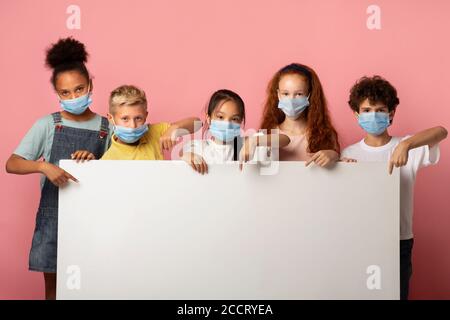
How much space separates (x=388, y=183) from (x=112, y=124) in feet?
3.13

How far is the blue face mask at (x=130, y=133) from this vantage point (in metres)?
2.00

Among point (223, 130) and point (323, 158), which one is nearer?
point (323, 158)

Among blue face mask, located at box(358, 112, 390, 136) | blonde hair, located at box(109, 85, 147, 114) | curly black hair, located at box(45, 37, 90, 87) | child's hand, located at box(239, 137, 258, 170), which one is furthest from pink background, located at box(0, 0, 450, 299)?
child's hand, located at box(239, 137, 258, 170)

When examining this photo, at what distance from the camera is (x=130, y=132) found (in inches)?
78.7

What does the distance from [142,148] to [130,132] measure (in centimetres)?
10

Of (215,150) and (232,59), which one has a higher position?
(232,59)

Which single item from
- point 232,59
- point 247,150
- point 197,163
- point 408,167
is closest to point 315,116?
point 408,167

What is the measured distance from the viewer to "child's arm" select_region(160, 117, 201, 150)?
1.98 meters

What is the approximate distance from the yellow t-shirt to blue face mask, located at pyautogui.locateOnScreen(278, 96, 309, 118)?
402 millimetres

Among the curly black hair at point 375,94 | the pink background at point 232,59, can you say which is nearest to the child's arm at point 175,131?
the curly black hair at point 375,94

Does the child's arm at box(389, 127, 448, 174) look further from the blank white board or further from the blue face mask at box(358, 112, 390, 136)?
the blue face mask at box(358, 112, 390, 136)

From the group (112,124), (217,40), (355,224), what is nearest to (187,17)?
(217,40)

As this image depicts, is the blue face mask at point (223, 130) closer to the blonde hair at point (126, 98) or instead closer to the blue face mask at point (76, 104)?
the blonde hair at point (126, 98)

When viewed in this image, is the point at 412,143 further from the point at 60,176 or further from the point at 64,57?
the point at 64,57
